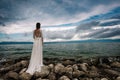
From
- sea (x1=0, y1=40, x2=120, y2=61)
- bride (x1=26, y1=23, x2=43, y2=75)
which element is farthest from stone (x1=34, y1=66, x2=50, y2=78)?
sea (x1=0, y1=40, x2=120, y2=61)

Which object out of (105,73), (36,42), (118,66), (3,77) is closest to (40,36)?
(36,42)

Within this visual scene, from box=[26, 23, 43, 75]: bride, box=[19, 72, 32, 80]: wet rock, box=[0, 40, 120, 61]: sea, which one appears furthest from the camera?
box=[0, 40, 120, 61]: sea

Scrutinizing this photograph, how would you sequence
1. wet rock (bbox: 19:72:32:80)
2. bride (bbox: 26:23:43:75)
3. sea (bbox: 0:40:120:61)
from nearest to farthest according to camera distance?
wet rock (bbox: 19:72:32:80) < bride (bbox: 26:23:43:75) < sea (bbox: 0:40:120:61)

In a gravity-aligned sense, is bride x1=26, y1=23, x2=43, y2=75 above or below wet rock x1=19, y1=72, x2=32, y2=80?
above

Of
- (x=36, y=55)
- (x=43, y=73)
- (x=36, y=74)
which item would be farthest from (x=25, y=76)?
(x=36, y=55)

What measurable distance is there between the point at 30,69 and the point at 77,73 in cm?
232

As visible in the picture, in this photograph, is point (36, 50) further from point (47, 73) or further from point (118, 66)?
point (118, 66)

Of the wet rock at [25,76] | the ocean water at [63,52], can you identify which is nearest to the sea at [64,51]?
the ocean water at [63,52]

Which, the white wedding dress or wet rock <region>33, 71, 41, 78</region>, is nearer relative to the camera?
wet rock <region>33, 71, 41, 78</region>

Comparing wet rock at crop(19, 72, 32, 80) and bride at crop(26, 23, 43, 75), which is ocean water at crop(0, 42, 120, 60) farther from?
bride at crop(26, 23, 43, 75)

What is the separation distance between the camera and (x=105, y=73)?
33.2ft

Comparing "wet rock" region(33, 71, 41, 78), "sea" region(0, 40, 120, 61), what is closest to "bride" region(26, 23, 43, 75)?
"wet rock" region(33, 71, 41, 78)

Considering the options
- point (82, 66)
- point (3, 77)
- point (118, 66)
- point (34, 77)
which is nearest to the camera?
point (34, 77)

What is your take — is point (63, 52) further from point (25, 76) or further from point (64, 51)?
point (25, 76)
